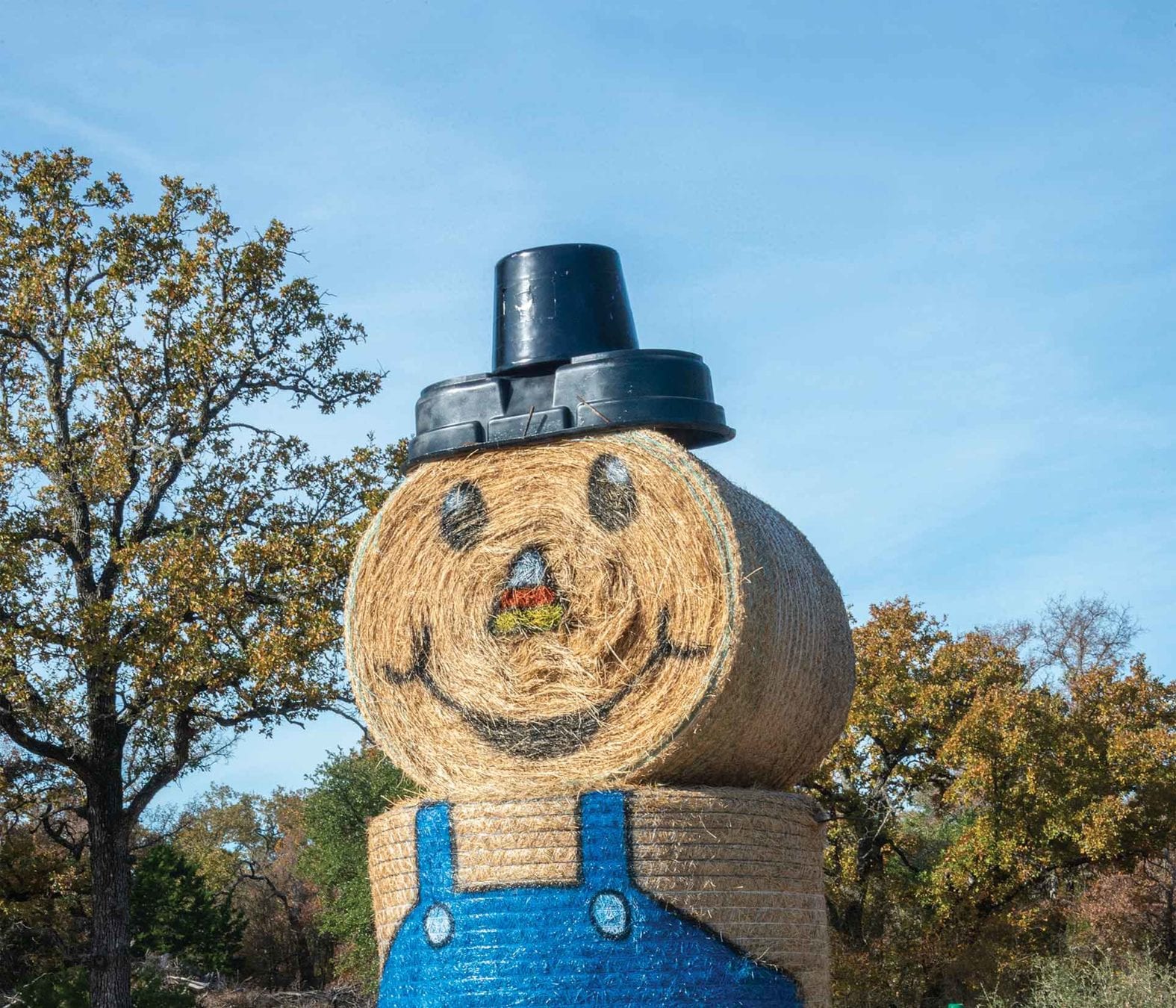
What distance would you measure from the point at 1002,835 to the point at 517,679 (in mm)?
12508

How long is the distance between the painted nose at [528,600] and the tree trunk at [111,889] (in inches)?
338

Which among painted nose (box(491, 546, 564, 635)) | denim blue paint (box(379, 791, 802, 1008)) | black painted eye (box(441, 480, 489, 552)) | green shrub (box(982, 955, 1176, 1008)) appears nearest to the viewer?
denim blue paint (box(379, 791, 802, 1008))

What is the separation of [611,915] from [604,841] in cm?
27

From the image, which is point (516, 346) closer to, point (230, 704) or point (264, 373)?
point (230, 704)

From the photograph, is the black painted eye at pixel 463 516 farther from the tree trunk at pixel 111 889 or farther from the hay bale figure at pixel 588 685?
the tree trunk at pixel 111 889

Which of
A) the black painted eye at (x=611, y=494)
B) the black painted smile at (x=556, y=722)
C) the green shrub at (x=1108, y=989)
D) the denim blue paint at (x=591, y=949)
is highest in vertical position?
the black painted eye at (x=611, y=494)

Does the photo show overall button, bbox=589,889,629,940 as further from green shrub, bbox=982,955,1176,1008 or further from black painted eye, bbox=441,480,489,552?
green shrub, bbox=982,955,1176,1008

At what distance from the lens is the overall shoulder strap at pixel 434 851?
19.1 ft

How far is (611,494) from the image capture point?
620cm

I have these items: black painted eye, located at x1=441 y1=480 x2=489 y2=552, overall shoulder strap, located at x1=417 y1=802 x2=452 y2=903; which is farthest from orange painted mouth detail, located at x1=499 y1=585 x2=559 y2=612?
overall shoulder strap, located at x1=417 y1=802 x2=452 y2=903

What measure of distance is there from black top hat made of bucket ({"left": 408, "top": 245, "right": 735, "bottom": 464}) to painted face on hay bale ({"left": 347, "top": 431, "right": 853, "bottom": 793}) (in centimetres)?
12

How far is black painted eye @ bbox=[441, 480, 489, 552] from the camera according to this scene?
21.4 feet

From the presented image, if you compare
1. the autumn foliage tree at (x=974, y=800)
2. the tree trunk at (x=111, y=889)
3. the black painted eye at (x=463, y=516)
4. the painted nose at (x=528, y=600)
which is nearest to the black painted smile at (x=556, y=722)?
the painted nose at (x=528, y=600)

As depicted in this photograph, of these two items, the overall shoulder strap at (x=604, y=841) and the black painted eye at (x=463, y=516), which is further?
the black painted eye at (x=463, y=516)
